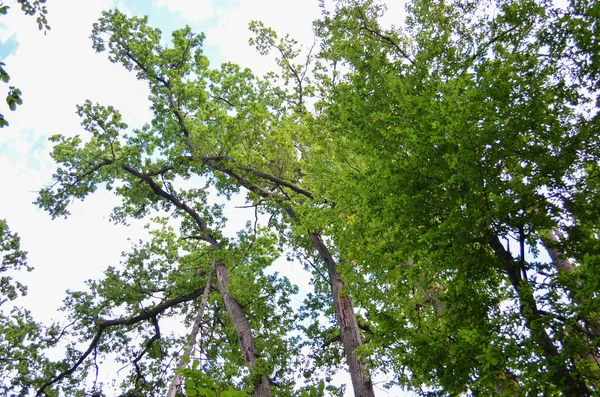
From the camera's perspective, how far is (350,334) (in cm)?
879

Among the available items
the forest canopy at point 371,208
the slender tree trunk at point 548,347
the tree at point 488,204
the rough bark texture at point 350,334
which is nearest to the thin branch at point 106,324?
the forest canopy at point 371,208

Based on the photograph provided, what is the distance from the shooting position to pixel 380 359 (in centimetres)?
800

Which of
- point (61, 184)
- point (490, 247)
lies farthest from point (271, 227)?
point (490, 247)

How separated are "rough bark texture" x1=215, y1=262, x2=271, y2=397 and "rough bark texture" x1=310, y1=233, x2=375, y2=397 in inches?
89.5

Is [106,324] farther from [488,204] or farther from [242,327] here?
[488,204]

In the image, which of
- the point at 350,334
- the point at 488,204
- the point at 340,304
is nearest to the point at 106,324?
the point at 340,304

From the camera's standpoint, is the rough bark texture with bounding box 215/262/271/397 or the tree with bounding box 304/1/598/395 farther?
the rough bark texture with bounding box 215/262/271/397

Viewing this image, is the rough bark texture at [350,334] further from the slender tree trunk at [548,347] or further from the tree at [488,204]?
the slender tree trunk at [548,347]

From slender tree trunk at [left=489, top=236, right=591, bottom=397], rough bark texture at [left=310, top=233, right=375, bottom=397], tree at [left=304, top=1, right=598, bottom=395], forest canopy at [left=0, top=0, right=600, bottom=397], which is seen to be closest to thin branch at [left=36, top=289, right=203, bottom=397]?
forest canopy at [left=0, top=0, right=600, bottom=397]

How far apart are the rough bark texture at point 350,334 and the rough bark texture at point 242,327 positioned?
227 cm

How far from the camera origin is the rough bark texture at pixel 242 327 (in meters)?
9.21

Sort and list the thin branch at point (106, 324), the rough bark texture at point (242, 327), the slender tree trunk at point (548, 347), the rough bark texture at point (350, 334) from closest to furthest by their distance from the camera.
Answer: the slender tree trunk at point (548, 347) → the rough bark texture at point (350, 334) → the rough bark texture at point (242, 327) → the thin branch at point (106, 324)

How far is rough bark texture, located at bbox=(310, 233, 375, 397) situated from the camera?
802 centimetres

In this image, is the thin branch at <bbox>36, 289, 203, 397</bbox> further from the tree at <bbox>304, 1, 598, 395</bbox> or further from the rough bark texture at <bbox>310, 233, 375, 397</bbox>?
the tree at <bbox>304, 1, 598, 395</bbox>
